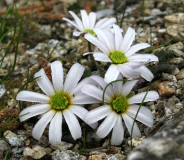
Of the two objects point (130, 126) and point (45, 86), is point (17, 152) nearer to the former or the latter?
point (45, 86)

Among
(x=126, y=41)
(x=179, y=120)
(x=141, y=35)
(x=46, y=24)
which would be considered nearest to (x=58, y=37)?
(x=46, y=24)

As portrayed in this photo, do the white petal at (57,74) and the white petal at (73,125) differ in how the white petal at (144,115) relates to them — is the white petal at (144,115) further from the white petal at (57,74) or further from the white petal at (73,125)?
the white petal at (57,74)

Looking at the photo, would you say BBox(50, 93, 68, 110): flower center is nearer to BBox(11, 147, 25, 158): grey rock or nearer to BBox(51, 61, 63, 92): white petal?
BBox(51, 61, 63, 92): white petal

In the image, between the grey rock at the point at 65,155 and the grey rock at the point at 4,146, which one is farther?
the grey rock at the point at 4,146

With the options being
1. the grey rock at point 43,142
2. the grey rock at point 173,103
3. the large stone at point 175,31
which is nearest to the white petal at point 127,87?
the grey rock at point 173,103

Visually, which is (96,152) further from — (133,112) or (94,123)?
(133,112)

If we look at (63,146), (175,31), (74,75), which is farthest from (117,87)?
(175,31)

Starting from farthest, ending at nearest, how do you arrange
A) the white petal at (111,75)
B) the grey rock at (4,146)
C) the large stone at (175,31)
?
the large stone at (175,31), the grey rock at (4,146), the white petal at (111,75)
